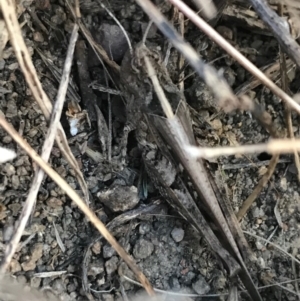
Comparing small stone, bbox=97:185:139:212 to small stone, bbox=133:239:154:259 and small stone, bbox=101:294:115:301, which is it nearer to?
small stone, bbox=133:239:154:259

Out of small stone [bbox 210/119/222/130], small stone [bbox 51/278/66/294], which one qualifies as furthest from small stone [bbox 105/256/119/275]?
small stone [bbox 210/119/222/130]

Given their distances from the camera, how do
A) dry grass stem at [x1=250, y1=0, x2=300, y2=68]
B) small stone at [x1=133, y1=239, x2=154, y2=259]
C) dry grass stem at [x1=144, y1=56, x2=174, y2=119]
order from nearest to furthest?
dry grass stem at [x1=250, y1=0, x2=300, y2=68] → dry grass stem at [x1=144, y1=56, x2=174, y2=119] → small stone at [x1=133, y1=239, x2=154, y2=259]

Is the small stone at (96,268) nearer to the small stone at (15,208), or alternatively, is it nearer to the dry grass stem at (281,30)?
the small stone at (15,208)

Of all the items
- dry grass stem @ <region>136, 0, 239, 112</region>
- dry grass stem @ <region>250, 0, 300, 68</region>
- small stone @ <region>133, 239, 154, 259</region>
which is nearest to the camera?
dry grass stem @ <region>136, 0, 239, 112</region>

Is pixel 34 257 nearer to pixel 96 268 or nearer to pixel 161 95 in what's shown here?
pixel 96 268

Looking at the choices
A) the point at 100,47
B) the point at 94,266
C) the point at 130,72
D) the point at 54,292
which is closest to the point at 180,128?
the point at 130,72

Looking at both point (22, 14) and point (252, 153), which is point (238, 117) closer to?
point (252, 153)

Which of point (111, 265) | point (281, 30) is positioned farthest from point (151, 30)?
point (111, 265)
